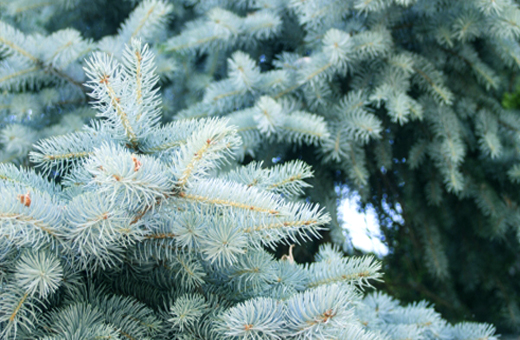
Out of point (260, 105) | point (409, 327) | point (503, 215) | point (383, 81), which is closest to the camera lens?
point (409, 327)

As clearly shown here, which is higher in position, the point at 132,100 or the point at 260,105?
the point at 132,100

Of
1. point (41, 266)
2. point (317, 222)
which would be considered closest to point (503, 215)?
point (317, 222)

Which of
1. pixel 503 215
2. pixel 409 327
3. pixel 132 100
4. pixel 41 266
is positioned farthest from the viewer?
pixel 503 215

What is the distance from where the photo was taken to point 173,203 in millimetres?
425

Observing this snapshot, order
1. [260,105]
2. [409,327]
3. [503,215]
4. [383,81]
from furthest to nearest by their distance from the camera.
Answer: [503,215] → [383,81] → [260,105] → [409,327]

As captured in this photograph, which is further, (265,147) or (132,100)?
(265,147)

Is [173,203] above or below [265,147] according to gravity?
above

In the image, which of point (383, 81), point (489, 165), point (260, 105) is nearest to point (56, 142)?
point (260, 105)

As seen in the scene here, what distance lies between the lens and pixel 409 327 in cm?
71

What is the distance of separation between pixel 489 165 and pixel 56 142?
1246 mm

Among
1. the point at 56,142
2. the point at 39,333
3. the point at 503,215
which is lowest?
the point at 503,215

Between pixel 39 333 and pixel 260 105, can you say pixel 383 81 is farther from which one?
pixel 39 333

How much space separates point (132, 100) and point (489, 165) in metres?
1.18

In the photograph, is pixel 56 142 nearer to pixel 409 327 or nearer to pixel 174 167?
pixel 174 167
